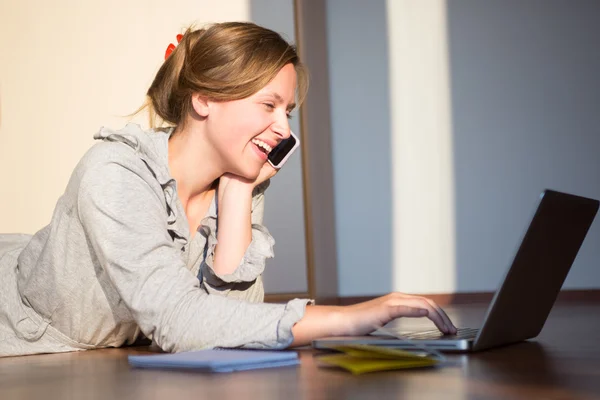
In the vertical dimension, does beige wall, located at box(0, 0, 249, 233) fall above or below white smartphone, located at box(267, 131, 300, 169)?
above

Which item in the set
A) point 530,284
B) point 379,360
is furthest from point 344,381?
point 530,284

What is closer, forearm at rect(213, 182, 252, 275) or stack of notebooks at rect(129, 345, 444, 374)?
stack of notebooks at rect(129, 345, 444, 374)

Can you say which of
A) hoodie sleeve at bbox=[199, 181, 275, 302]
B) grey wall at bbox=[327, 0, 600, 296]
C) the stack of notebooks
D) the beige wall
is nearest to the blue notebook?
the stack of notebooks

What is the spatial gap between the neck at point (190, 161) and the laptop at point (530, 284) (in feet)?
2.00

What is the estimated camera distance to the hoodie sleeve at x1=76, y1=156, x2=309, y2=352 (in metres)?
1.17

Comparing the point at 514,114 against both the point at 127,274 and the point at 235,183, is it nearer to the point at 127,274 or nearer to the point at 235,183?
the point at 235,183

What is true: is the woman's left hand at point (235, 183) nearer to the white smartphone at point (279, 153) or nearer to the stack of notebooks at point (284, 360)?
the white smartphone at point (279, 153)

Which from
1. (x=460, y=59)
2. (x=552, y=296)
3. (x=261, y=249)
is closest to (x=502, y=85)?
(x=460, y=59)

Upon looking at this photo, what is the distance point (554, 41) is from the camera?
4.05 m

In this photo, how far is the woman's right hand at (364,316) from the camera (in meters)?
1.13

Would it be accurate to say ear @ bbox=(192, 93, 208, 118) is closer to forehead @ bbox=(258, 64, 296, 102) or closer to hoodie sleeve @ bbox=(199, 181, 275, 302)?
forehead @ bbox=(258, 64, 296, 102)

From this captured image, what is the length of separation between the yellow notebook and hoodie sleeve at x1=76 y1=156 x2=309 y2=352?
0.18m

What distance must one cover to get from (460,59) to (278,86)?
106 inches

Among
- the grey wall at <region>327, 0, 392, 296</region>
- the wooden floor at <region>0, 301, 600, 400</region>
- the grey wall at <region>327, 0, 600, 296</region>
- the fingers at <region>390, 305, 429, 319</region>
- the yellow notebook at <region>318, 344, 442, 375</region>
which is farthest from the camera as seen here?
the grey wall at <region>327, 0, 392, 296</region>
